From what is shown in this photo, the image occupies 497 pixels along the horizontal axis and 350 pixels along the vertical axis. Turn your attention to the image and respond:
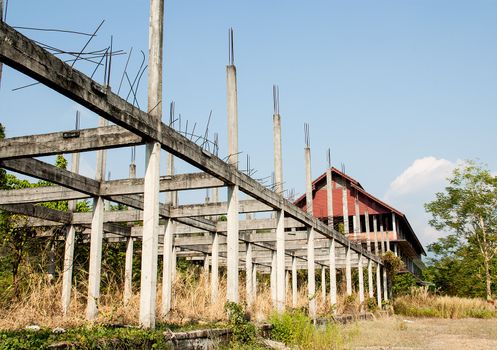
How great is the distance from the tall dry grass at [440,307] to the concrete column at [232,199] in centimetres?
1912

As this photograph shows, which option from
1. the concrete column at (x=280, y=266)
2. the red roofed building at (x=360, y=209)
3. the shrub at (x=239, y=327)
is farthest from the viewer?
the red roofed building at (x=360, y=209)

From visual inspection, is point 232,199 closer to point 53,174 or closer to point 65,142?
point 65,142

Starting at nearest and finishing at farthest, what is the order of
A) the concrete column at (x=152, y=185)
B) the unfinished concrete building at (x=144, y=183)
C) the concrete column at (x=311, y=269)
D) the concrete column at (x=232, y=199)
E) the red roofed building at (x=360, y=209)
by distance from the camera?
the unfinished concrete building at (x=144, y=183)
the concrete column at (x=152, y=185)
the concrete column at (x=232, y=199)
the concrete column at (x=311, y=269)
the red roofed building at (x=360, y=209)

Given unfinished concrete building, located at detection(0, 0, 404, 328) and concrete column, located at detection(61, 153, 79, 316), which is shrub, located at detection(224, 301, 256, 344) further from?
concrete column, located at detection(61, 153, 79, 316)

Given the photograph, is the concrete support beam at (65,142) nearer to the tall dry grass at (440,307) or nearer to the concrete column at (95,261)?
the concrete column at (95,261)

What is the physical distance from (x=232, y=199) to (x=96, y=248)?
3696mm

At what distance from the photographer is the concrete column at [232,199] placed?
10.9 meters

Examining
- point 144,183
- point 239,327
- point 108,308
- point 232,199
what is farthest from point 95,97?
point 239,327

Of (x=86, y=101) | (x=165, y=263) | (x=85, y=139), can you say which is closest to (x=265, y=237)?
(x=165, y=263)

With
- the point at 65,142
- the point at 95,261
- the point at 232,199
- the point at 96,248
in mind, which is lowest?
the point at 95,261

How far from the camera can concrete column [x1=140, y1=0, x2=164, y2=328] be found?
8.00 m

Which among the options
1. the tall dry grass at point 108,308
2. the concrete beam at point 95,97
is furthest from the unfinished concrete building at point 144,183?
the tall dry grass at point 108,308

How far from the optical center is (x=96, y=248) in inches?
493

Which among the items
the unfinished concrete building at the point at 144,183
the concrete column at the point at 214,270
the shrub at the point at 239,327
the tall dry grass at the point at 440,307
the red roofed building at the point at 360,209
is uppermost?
the red roofed building at the point at 360,209
